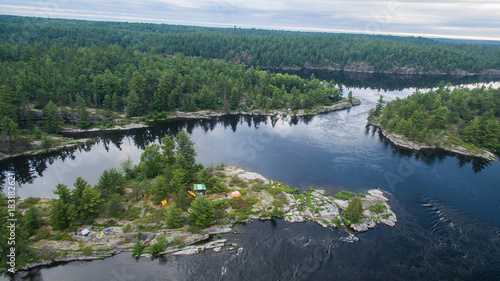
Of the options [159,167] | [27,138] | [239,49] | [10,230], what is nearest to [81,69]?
[27,138]

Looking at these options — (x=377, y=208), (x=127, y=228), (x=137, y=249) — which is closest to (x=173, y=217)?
(x=137, y=249)

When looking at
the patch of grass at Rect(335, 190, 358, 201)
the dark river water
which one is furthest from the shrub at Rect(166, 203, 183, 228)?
the patch of grass at Rect(335, 190, 358, 201)

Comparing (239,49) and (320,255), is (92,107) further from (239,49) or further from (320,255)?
(239,49)

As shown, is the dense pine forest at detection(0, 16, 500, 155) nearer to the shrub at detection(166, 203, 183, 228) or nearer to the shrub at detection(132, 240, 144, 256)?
the shrub at detection(132, 240, 144, 256)

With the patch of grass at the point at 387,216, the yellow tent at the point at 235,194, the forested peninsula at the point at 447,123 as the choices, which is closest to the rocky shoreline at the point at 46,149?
the yellow tent at the point at 235,194

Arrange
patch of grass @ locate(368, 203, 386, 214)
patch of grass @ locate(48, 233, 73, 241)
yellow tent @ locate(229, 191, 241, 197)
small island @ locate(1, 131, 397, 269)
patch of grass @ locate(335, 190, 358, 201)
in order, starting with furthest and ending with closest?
1. patch of grass @ locate(335, 190, 358, 201)
2. yellow tent @ locate(229, 191, 241, 197)
3. patch of grass @ locate(368, 203, 386, 214)
4. small island @ locate(1, 131, 397, 269)
5. patch of grass @ locate(48, 233, 73, 241)

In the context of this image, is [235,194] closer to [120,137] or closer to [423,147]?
[120,137]

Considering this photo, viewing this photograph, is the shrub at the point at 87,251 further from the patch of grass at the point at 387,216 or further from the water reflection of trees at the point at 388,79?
the water reflection of trees at the point at 388,79
